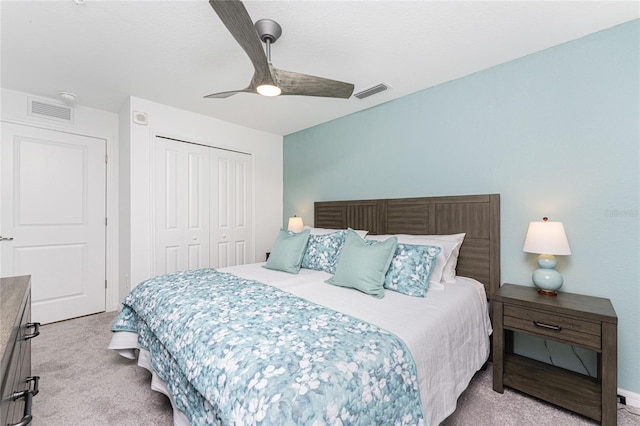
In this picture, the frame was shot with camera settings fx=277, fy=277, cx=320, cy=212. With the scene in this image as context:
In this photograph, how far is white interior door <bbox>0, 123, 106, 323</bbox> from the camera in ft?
9.57

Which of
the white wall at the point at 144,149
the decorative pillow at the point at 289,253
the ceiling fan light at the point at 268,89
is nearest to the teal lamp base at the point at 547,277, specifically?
the decorative pillow at the point at 289,253

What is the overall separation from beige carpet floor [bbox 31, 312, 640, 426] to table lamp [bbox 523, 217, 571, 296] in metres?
0.77

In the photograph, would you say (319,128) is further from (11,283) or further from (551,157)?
(11,283)

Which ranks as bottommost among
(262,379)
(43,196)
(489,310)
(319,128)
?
(489,310)

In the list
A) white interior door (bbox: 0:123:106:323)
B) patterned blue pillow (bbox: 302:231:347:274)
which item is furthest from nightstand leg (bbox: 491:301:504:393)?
white interior door (bbox: 0:123:106:323)

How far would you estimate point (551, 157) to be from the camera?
6.95 feet

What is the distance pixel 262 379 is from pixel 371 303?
0.94 meters

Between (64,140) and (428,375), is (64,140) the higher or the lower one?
the higher one

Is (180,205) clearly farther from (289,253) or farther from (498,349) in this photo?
(498,349)

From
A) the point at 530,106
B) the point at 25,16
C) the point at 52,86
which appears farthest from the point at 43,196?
the point at 530,106

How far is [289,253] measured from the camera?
103 inches

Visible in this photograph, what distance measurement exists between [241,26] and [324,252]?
1.86m

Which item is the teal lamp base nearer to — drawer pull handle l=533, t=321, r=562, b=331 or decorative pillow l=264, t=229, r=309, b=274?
drawer pull handle l=533, t=321, r=562, b=331

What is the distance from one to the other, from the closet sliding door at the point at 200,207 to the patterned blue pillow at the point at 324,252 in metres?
1.64
